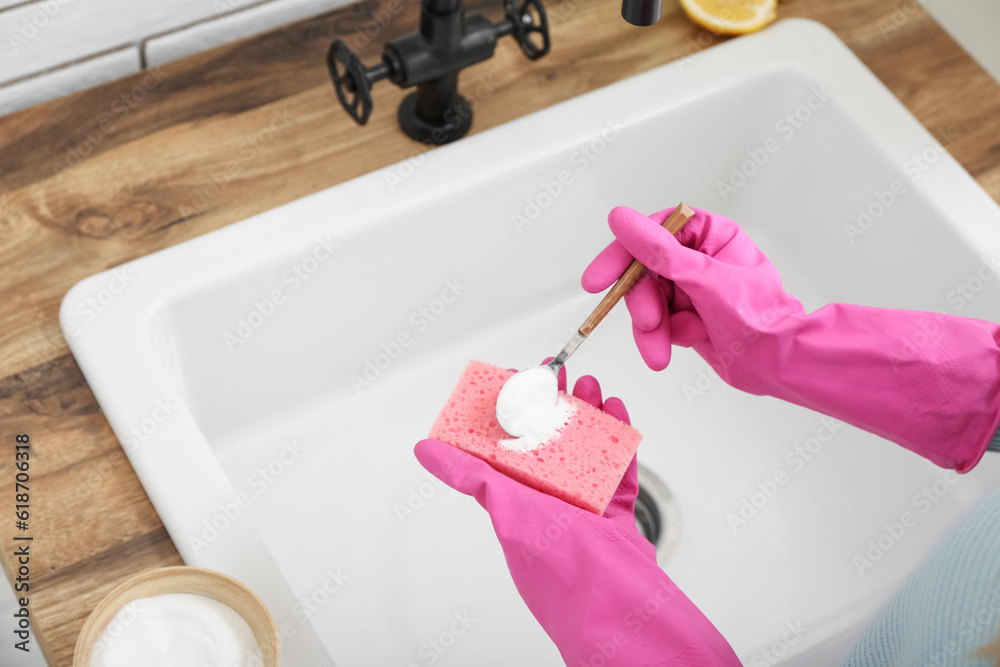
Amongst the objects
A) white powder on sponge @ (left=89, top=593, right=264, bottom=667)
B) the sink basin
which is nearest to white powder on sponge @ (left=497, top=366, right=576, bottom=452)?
the sink basin

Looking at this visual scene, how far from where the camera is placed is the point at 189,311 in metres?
0.81

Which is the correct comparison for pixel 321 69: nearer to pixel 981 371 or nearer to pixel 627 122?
pixel 627 122

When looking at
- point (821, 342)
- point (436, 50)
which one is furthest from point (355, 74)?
point (821, 342)

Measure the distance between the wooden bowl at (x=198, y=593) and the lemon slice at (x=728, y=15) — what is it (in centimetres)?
79

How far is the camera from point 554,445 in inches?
31.6

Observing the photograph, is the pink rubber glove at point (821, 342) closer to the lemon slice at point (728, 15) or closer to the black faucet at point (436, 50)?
the black faucet at point (436, 50)

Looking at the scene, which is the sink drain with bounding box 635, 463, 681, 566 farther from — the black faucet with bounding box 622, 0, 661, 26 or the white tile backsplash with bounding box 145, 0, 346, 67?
the white tile backsplash with bounding box 145, 0, 346, 67

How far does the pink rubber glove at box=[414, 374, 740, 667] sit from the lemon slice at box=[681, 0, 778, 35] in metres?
0.58

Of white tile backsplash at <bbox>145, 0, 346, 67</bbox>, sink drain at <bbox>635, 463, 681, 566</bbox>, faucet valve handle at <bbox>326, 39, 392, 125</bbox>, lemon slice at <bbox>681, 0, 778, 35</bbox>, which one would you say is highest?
faucet valve handle at <bbox>326, 39, 392, 125</bbox>

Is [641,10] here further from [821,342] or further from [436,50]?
[821,342]

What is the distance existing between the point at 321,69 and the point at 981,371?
0.71 metres

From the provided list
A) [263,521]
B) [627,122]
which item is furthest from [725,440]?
[263,521]

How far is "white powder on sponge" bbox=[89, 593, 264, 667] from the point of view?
1.84 feet

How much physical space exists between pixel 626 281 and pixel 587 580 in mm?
264
